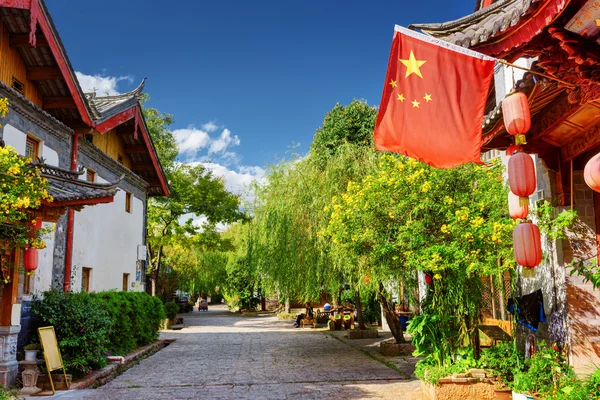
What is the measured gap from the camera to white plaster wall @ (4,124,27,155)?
10319mm

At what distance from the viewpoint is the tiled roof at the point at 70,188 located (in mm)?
9292

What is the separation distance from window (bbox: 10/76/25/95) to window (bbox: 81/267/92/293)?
5016 mm

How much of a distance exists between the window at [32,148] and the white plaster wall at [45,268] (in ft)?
5.05

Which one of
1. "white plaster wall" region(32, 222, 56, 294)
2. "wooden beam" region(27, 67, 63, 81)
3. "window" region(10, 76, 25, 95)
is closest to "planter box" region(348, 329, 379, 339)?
"white plaster wall" region(32, 222, 56, 294)

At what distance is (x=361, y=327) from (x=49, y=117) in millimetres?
12628

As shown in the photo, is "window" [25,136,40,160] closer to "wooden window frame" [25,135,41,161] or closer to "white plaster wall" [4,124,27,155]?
"wooden window frame" [25,135,41,161]

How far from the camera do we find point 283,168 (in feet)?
63.2

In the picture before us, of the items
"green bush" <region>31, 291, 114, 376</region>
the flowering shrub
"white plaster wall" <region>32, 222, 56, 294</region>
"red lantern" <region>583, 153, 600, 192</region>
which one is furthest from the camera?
"white plaster wall" <region>32, 222, 56, 294</region>

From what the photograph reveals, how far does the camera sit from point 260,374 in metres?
11.7

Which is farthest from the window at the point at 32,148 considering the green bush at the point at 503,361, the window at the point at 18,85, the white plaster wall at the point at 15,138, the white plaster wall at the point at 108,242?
the green bush at the point at 503,361

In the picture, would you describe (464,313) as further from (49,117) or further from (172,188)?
(172,188)

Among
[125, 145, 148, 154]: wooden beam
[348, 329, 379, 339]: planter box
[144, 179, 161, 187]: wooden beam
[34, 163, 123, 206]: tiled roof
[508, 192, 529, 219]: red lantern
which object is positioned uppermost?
[125, 145, 148, 154]: wooden beam

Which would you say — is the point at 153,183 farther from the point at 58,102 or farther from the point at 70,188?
the point at 70,188

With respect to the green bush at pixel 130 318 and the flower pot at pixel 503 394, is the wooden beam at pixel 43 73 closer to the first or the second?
the green bush at pixel 130 318
